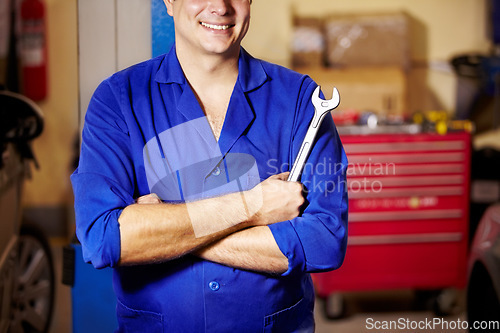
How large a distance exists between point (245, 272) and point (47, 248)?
215 centimetres

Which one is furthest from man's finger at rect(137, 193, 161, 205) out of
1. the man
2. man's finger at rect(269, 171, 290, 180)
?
man's finger at rect(269, 171, 290, 180)

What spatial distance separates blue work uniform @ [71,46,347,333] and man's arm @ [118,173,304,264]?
0.10 feet

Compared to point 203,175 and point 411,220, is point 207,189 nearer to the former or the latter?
point 203,175

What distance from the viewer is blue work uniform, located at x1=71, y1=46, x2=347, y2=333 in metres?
1.13

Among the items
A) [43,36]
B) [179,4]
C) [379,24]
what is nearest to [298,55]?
[379,24]

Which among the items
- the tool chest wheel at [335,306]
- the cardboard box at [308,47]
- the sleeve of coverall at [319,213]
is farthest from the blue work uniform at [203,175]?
the cardboard box at [308,47]

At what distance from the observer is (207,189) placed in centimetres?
115

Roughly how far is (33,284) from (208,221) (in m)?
2.07

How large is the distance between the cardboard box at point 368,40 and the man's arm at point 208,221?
273cm

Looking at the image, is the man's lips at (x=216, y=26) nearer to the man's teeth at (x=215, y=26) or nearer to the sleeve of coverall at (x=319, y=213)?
the man's teeth at (x=215, y=26)

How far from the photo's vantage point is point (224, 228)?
43.4 inches

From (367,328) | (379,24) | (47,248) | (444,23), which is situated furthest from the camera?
(444,23)

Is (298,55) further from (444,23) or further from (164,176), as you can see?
(164,176)

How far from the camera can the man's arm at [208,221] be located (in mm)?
1074
